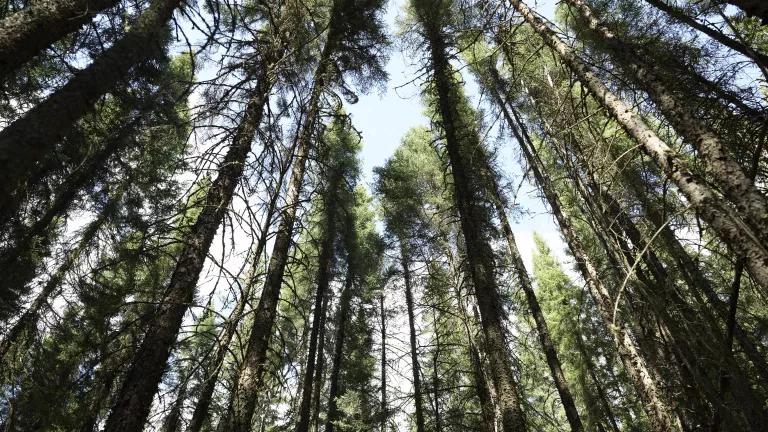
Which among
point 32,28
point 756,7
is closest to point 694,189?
point 756,7

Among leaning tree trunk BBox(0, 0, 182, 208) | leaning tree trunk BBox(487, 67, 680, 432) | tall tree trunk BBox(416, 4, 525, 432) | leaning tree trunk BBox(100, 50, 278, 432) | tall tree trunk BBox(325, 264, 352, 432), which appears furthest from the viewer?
tall tree trunk BBox(325, 264, 352, 432)

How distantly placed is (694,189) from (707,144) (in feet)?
1.32

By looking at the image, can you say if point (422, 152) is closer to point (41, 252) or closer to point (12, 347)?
point (41, 252)

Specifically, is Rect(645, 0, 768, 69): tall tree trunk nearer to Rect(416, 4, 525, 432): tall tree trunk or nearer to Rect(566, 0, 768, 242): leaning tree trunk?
Rect(566, 0, 768, 242): leaning tree trunk

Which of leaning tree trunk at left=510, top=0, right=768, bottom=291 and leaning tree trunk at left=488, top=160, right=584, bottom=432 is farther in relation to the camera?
leaning tree trunk at left=488, top=160, right=584, bottom=432

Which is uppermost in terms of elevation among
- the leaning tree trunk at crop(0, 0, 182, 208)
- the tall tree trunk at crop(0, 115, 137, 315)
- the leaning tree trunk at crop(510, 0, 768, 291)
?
the tall tree trunk at crop(0, 115, 137, 315)

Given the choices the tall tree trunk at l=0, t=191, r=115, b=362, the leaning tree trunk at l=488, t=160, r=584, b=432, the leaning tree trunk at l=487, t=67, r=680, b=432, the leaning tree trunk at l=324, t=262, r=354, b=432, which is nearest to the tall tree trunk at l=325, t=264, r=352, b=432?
the leaning tree trunk at l=324, t=262, r=354, b=432

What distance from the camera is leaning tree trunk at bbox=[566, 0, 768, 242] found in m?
2.09

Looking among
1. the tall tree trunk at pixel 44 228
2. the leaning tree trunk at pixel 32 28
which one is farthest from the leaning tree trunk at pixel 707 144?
the tall tree trunk at pixel 44 228

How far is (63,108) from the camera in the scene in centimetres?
384

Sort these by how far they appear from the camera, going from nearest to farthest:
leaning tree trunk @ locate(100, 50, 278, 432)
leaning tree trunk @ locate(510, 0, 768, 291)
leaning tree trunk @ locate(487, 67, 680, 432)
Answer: leaning tree trunk @ locate(510, 0, 768, 291) < leaning tree trunk @ locate(100, 50, 278, 432) < leaning tree trunk @ locate(487, 67, 680, 432)

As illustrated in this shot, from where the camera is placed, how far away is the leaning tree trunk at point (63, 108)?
3.04m

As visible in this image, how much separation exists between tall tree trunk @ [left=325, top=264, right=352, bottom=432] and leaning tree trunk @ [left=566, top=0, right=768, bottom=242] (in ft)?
48.0

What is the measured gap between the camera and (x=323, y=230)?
Result: 1617cm
